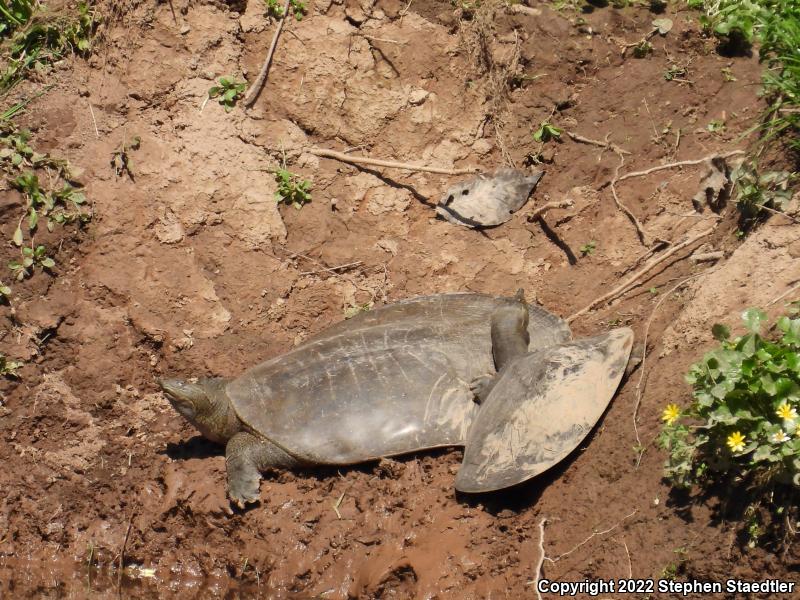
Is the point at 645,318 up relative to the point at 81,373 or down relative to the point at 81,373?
up

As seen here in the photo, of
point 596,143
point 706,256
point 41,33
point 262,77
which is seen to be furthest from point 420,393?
point 41,33

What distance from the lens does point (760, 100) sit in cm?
563

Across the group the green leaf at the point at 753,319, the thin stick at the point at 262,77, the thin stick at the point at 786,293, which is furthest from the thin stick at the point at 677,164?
the thin stick at the point at 262,77

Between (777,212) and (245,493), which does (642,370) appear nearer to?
(777,212)

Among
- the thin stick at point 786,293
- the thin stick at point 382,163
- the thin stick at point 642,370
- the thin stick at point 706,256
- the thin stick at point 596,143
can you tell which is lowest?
the thin stick at point 642,370

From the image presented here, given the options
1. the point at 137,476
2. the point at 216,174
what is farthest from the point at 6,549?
the point at 216,174

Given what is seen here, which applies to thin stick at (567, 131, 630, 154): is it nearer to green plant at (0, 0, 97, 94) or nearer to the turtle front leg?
the turtle front leg

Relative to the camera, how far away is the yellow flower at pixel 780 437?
3.41 meters

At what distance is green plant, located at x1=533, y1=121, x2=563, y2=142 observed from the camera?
6188mm

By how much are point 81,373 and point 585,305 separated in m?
3.29

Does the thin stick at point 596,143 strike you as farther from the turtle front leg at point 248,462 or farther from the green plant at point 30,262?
the green plant at point 30,262

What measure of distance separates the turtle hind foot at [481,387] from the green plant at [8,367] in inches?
115

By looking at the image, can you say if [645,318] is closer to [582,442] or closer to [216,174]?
[582,442]

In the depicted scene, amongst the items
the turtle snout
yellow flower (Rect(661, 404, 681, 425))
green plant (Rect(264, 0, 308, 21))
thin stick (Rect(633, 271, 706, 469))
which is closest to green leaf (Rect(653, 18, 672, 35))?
thin stick (Rect(633, 271, 706, 469))
